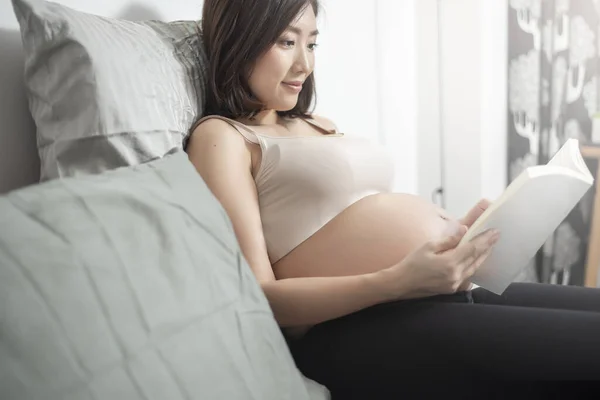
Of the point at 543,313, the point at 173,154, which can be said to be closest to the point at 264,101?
the point at 173,154

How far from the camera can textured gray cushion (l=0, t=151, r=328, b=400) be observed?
0.43 metres

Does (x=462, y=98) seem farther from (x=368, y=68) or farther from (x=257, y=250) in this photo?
(x=257, y=250)

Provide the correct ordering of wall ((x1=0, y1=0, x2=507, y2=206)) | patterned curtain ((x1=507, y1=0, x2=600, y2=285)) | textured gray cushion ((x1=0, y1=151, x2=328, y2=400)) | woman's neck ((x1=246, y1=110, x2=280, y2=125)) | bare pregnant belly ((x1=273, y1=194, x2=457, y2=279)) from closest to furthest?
1. textured gray cushion ((x1=0, y1=151, x2=328, y2=400))
2. bare pregnant belly ((x1=273, y1=194, x2=457, y2=279))
3. woman's neck ((x1=246, y1=110, x2=280, y2=125))
4. wall ((x1=0, y1=0, x2=507, y2=206))
5. patterned curtain ((x1=507, y1=0, x2=600, y2=285))

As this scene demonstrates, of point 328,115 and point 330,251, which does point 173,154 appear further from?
point 328,115

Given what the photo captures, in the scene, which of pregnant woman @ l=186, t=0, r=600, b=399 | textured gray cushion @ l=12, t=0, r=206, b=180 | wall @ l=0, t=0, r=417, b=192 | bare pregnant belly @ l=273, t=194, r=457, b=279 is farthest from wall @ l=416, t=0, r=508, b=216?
textured gray cushion @ l=12, t=0, r=206, b=180

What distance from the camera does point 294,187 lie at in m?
0.98

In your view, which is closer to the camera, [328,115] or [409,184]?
[328,115]

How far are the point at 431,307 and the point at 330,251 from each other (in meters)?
0.21

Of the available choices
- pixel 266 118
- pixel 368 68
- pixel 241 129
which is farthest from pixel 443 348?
pixel 368 68

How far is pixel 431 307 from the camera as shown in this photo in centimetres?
81

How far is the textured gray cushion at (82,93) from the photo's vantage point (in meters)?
0.72

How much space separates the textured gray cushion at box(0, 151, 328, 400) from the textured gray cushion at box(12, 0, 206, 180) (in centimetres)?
12

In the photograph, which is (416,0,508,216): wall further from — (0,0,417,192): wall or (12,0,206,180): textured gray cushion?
(12,0,206,180): textured gray cushion

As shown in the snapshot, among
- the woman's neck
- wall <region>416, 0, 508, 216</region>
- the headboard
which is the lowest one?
wall <region>416, 0, 508, 216</region>
